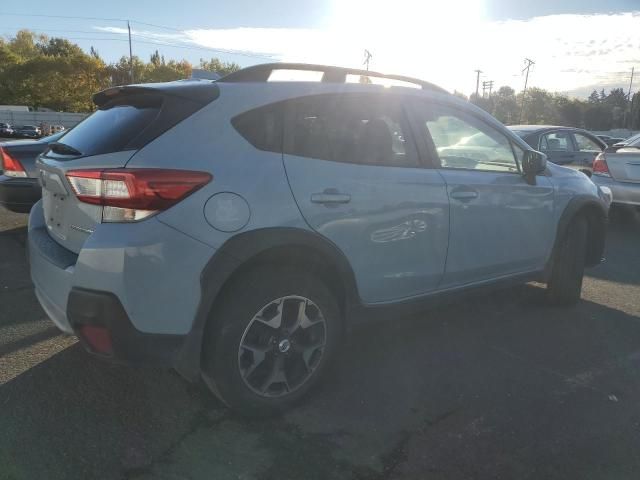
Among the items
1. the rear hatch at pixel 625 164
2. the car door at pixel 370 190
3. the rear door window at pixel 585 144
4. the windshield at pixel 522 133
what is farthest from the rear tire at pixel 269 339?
the rear door window at pixel 585 144

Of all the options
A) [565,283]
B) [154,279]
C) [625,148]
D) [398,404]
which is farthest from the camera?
[625,148]

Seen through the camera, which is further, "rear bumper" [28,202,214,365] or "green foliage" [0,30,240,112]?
"green foliage" [0,30,240,112]

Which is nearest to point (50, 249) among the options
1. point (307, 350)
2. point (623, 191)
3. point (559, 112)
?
point (307, 350)

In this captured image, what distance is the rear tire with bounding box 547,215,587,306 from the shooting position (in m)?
4.65

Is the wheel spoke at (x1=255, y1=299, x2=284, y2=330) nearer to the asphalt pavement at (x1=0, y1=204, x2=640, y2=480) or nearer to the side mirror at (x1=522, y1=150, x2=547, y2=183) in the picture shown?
the asphalt pavement at (x1=0, y1=204, x2=640, y2=480)

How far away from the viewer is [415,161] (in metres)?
3.42

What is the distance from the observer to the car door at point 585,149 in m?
10.3

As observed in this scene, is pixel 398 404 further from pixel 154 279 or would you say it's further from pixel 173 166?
pixel 173 166

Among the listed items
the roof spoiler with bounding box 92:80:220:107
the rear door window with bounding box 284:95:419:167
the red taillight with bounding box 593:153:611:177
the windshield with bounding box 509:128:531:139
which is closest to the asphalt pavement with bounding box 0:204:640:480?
the rear door window with bounding box 284:95:419:167

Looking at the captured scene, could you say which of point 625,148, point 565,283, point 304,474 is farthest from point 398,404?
point 625,148

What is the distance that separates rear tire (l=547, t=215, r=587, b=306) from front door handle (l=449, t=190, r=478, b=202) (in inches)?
55.1

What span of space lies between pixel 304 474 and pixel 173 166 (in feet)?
4.89

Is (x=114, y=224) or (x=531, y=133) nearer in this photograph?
(x=114, y=224)

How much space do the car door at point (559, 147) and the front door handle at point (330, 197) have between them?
7.52 metres
